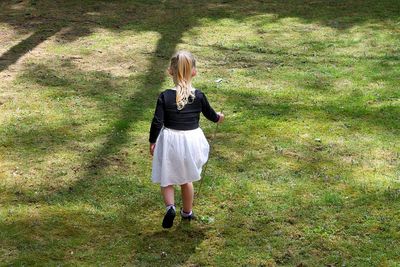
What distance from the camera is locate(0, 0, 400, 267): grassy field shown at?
5535mm

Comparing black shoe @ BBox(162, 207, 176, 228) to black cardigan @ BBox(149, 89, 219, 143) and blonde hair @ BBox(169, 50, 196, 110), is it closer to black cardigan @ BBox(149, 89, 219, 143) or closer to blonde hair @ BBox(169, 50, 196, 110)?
black cardigan @ BBox(149, 89, 219, 143)

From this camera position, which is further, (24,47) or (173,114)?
(24,47)

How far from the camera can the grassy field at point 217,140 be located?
18.2ft

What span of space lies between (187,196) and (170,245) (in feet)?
1.53

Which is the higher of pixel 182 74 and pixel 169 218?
pixel 182 74

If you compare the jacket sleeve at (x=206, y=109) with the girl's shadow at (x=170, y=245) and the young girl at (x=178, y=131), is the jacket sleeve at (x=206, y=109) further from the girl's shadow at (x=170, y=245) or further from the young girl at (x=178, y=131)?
the girl's shadow at (x=170, y=245)

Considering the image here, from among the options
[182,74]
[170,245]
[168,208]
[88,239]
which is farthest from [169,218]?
[182,74]

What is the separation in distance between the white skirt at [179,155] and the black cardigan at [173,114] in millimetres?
57

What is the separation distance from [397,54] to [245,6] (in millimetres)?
4601

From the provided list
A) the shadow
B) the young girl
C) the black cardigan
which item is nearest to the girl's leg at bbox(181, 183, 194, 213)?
the young girl

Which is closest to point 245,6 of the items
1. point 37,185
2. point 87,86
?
point 87,86

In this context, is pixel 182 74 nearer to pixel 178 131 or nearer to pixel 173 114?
pixel 173 114

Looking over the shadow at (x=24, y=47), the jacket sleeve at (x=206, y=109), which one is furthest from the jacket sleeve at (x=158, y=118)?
the shadow at (x=24, y=47)

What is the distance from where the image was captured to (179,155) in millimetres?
5508
